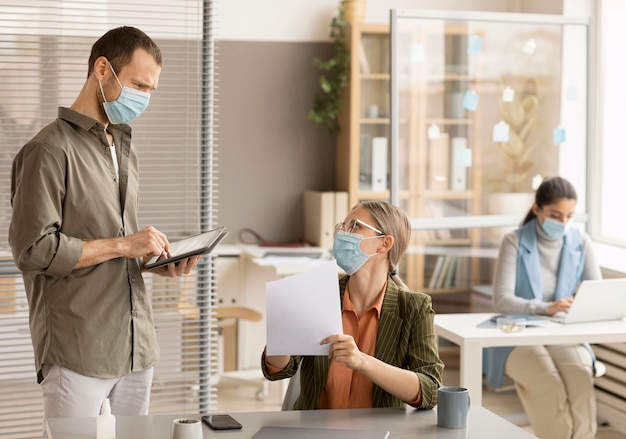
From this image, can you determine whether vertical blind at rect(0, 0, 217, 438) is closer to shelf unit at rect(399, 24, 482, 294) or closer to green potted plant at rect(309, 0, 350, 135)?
shelf unit at rect(399, 24, 482, 294)

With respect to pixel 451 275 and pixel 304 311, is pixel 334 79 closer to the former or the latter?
pixel 451 275

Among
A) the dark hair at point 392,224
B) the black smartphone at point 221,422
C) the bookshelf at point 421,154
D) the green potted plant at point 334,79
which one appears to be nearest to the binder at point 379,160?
the bookshelf at point 421,154

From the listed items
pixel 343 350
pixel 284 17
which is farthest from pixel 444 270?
pixel 343 350

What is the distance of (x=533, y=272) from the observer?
3.86m

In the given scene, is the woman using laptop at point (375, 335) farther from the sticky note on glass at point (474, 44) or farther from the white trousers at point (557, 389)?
the sticky note on glass at point (474, 44)

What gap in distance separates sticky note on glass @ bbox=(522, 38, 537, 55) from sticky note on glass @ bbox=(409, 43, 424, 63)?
1.79 feet

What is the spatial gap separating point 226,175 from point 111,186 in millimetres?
3263

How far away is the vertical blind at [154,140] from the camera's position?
2.97 meters

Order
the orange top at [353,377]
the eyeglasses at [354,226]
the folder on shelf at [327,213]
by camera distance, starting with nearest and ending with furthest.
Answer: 1. the orange top at [353,377]
2. the eyeglasses at [354,226]
3. the folder on shelf at [327,213]

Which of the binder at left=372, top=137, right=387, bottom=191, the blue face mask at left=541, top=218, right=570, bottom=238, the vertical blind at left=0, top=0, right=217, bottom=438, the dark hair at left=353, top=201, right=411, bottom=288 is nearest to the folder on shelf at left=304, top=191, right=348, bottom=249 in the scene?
the binder at left=372, top=137, right=387, bottom=191

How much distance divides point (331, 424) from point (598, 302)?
1.89 m

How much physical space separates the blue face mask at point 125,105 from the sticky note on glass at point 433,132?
244cm

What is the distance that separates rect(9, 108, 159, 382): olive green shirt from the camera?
213 centimetres

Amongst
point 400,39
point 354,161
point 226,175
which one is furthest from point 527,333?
point 226,175
